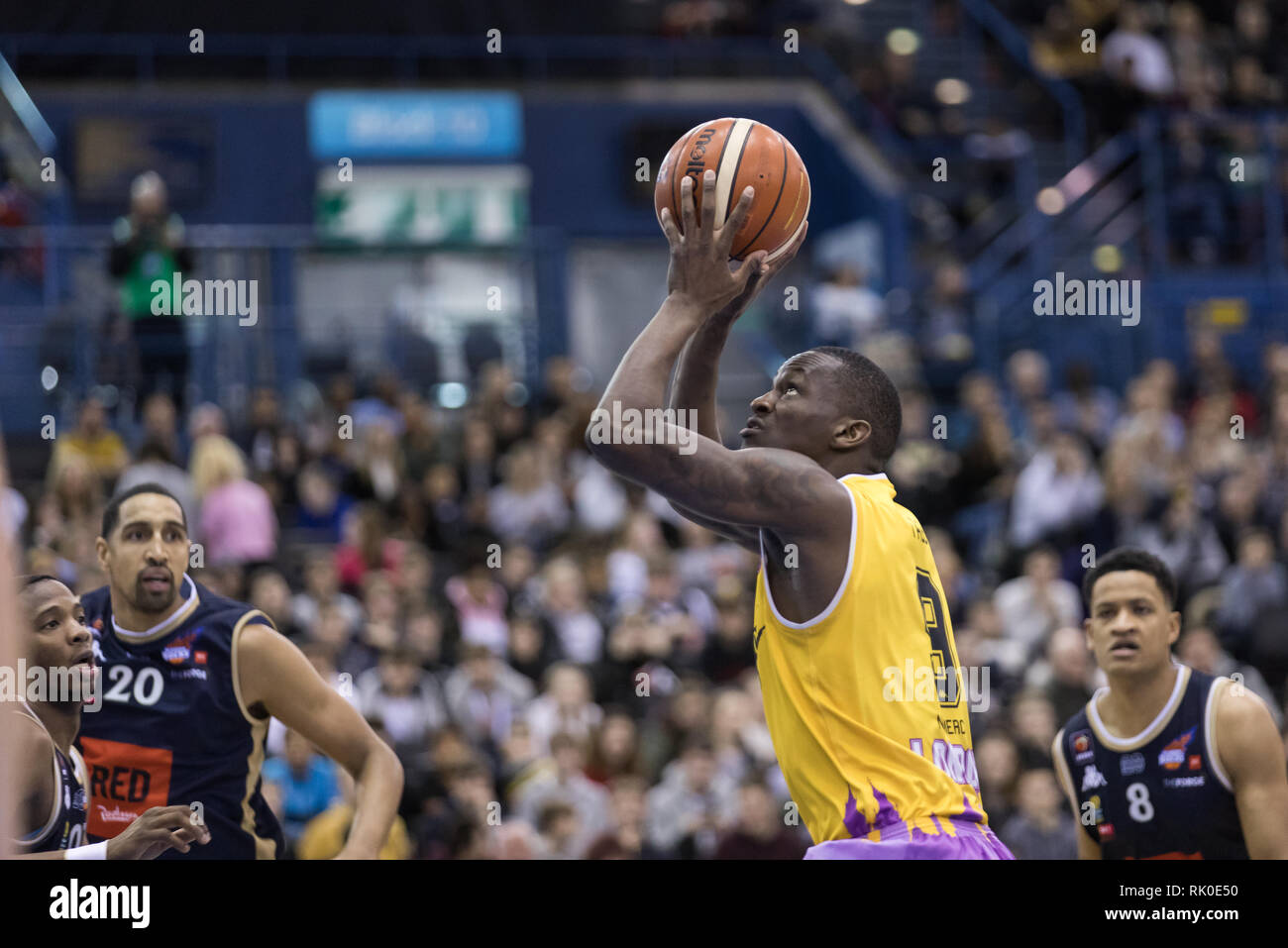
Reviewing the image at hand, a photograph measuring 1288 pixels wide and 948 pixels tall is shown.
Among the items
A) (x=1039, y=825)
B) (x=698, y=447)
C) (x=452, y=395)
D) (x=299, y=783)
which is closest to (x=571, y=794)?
(x=299, y=783)

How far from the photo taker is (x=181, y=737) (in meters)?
5.25

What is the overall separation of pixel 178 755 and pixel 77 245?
8544mm

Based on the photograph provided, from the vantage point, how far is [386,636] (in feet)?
33.3

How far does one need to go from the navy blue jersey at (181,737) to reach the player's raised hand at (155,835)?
2.27 feet

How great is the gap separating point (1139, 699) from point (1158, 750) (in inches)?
8.2

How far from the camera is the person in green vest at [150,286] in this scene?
39.9 ft

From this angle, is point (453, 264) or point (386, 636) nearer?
point (386, 636)

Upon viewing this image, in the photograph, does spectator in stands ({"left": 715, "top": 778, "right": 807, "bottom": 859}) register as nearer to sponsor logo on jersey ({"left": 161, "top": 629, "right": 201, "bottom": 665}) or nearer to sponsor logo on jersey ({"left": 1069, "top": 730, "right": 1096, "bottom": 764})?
sponsor logo on jersey ({"left": 1069, "top": 730, "right": 1096, "bottom": 764})

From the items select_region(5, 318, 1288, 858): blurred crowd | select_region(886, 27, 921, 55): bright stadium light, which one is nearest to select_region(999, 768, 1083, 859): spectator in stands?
select_region(5, 318, 1288, 858): blurred crowd

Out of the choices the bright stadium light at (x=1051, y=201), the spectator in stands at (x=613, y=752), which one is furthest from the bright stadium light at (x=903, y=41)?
the spectator in stands at (x=613, y=752)

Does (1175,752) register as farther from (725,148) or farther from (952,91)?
(952,91)

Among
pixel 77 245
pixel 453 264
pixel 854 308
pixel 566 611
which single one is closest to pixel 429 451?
pixel 566 611

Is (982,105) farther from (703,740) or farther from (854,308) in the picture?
(703,740)

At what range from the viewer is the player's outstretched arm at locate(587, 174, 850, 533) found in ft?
13.1
